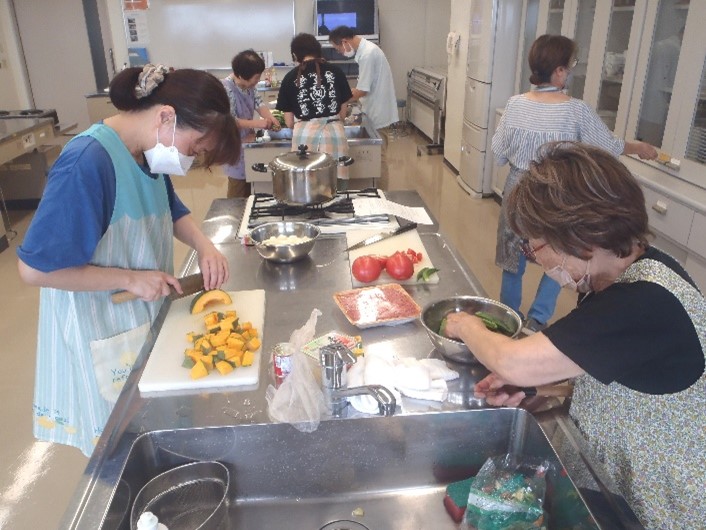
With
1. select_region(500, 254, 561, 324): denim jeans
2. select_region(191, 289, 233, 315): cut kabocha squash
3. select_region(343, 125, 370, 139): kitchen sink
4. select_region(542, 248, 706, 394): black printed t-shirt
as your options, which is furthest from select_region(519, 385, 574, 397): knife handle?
select_region(343, 125, 370, 139): kitchen sink

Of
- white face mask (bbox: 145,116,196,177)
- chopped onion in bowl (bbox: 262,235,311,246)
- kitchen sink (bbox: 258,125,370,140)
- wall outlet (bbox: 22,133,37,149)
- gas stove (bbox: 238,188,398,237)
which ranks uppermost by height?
white face mask (bbox: 145,116,196,177)

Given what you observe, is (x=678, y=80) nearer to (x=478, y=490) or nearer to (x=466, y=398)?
(x=466, y=398)

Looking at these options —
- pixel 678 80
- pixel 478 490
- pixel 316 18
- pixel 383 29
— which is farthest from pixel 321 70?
pixel 383 29

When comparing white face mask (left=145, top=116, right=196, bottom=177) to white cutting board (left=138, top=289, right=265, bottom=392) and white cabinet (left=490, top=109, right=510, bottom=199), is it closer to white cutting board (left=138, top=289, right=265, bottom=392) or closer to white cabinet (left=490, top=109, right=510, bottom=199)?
white cutting board (left=138, top=289, right=265, bottom=392)

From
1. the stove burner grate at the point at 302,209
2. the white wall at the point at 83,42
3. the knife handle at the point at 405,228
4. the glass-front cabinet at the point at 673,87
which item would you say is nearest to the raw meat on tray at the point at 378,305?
the knife handle at the point at 405,228

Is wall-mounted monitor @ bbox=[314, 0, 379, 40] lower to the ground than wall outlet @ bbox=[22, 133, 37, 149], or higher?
higher

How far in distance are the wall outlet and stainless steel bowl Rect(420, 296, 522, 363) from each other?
13.6 ft

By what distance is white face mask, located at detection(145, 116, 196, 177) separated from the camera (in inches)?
53.6

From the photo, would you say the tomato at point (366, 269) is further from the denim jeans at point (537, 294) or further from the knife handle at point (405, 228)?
the denim jeans at point (537, 294)

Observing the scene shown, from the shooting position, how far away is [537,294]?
2975mm

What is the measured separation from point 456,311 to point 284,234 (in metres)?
0.80

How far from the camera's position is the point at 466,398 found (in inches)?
46.4

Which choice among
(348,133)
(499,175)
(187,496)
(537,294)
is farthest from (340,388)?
(499,175)

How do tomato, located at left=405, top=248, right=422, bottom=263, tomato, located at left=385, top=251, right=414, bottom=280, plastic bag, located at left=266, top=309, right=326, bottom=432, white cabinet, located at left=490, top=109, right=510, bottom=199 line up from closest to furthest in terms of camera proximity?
plastic bag, located at left=266, top=309, right=326, bottom=432
tomato, located at left=385, top=251, right=414, bottom=280
tomato, located at left=405, top=248, right=422, bottom=263
white cabinet, located at left=490, top=109, right=510, bottom=199
